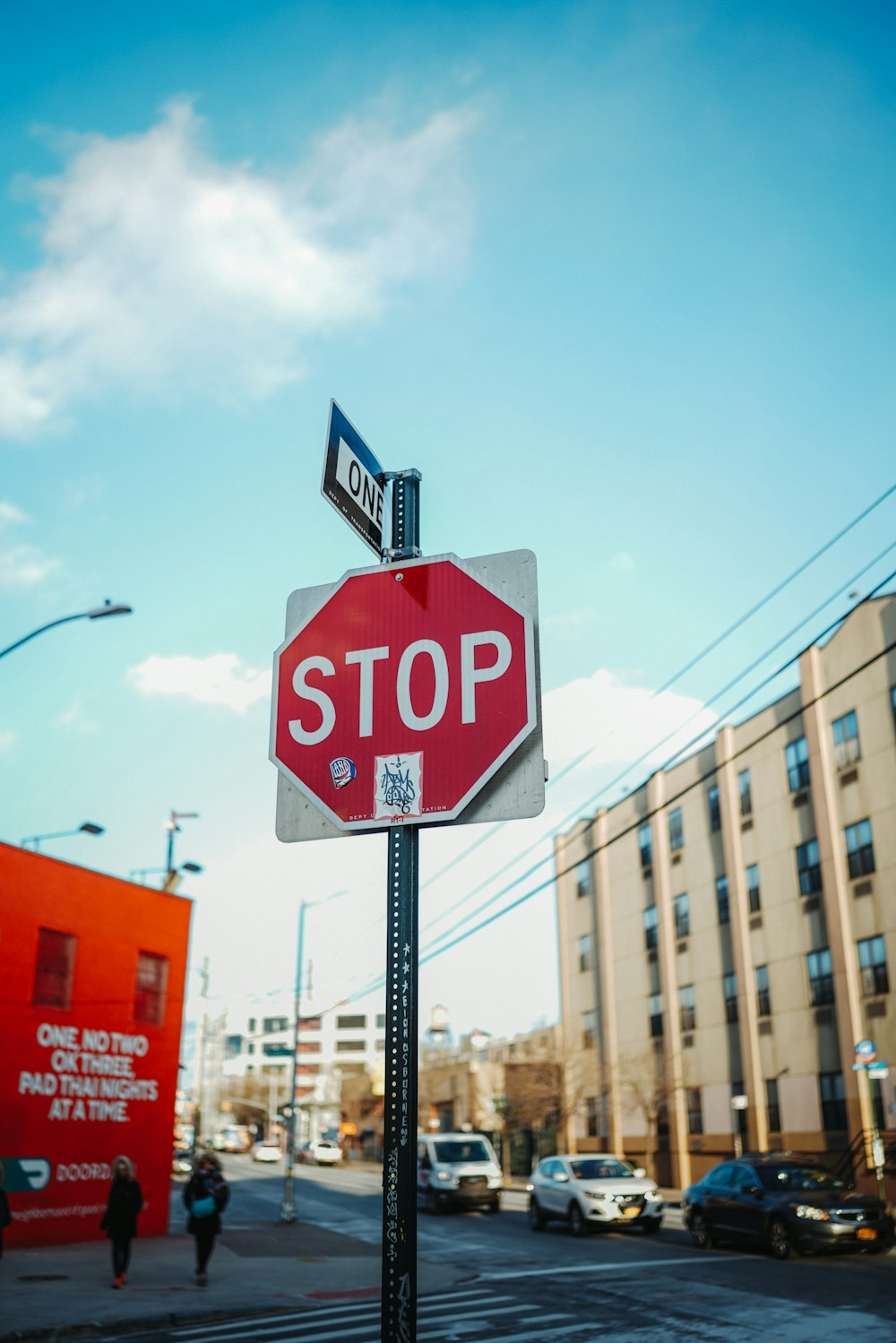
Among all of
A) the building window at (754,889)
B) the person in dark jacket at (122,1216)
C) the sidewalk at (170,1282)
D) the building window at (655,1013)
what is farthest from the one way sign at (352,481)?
the building window at (655,1013)

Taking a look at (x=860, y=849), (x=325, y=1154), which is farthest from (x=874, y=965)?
(x=325, y=1154)

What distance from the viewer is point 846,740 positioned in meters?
37.0

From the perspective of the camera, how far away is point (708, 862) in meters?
44.7

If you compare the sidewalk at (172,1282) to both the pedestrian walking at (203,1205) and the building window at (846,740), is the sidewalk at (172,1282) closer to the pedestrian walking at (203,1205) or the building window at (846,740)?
the pedestrian walking at (203,1205)

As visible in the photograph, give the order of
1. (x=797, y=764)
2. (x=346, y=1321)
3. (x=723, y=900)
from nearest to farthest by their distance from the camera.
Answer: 1. (x=346, y=1321)
2. (x=797, y=764)
3. (x=723, y=900)

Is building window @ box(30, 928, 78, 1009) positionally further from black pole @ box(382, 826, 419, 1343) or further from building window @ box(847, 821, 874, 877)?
building window @ box(847, 821, 874, 877)

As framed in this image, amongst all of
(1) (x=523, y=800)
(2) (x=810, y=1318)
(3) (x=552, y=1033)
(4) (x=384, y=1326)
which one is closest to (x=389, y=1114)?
(4) (x=384, y=1326)

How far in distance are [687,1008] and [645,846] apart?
7.03 m

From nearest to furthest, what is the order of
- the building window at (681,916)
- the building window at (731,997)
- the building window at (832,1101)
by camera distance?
1. the building window at (832,1101)
2. the building window at (731,997)
3. the building window at (681,916)

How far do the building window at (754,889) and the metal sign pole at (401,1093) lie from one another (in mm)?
39890

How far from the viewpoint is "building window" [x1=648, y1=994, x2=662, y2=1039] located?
47031 mm

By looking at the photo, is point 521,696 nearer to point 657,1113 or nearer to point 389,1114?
point 389,1114

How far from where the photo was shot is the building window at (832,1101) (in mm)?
35906

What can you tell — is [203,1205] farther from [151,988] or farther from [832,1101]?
[832,1101]
